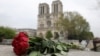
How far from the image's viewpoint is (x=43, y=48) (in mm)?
2342

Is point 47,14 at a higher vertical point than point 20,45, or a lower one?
higher

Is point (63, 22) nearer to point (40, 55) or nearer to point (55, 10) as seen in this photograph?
point (55, 10)

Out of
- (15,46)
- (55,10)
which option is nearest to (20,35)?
(15,46)

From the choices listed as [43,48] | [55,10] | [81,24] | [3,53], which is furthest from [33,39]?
[55,10]

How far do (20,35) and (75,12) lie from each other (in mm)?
49407

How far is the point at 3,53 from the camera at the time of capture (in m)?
2.36

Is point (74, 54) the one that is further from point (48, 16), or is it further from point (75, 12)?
point (48, 16)

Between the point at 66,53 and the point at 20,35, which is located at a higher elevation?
the point at 20,35

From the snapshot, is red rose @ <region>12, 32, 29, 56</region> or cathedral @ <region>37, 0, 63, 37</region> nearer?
red rose @ <region>12, 32, 29, 56</region>

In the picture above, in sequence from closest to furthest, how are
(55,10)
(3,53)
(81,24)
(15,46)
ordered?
(15,46)
(3,53)
(81,24)
(55,10)

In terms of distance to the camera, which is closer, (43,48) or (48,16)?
(43,48)

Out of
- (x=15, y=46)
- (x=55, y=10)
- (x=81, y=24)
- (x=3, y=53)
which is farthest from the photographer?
(x=55, y=10)

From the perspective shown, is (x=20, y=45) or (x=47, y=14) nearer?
(x=20, y=45)

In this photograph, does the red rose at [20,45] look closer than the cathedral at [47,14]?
Yes
